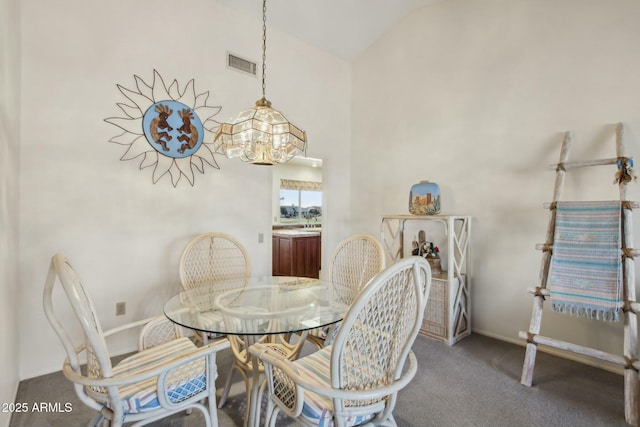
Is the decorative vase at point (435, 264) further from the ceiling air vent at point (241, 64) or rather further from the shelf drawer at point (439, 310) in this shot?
the ceiling air vent at point (241, 64)

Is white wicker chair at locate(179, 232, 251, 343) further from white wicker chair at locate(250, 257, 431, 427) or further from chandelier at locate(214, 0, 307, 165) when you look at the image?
white wicker chair at locate(250, 257, 431, 427)

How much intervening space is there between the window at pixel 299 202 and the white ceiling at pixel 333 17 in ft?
10.7

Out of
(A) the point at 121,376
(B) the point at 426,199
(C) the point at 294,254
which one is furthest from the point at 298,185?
(A) the point at 121,376

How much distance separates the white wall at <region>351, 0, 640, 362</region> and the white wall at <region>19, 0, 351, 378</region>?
1.73 meters

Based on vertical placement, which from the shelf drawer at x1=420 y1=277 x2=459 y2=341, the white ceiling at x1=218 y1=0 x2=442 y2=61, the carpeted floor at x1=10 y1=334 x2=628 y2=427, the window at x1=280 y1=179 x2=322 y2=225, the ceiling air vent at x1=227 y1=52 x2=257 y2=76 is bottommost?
the carpeted floor at x1=10 y1=334 x2=628 y2=427

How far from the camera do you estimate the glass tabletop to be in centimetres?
157

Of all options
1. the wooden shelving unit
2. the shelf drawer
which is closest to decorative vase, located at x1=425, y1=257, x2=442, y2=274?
the wooden shelving unit

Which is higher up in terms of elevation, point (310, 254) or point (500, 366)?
point (310, 254)

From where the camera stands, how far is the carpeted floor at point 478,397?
5.87ft

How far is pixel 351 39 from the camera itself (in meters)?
4.00

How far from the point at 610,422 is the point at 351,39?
438cm

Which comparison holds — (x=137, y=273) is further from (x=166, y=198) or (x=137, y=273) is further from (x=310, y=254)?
(x=310, y=254)

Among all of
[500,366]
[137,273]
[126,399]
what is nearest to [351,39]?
[137,273]

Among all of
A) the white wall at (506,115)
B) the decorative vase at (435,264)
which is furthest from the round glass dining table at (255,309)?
the white wall at (506,115)
